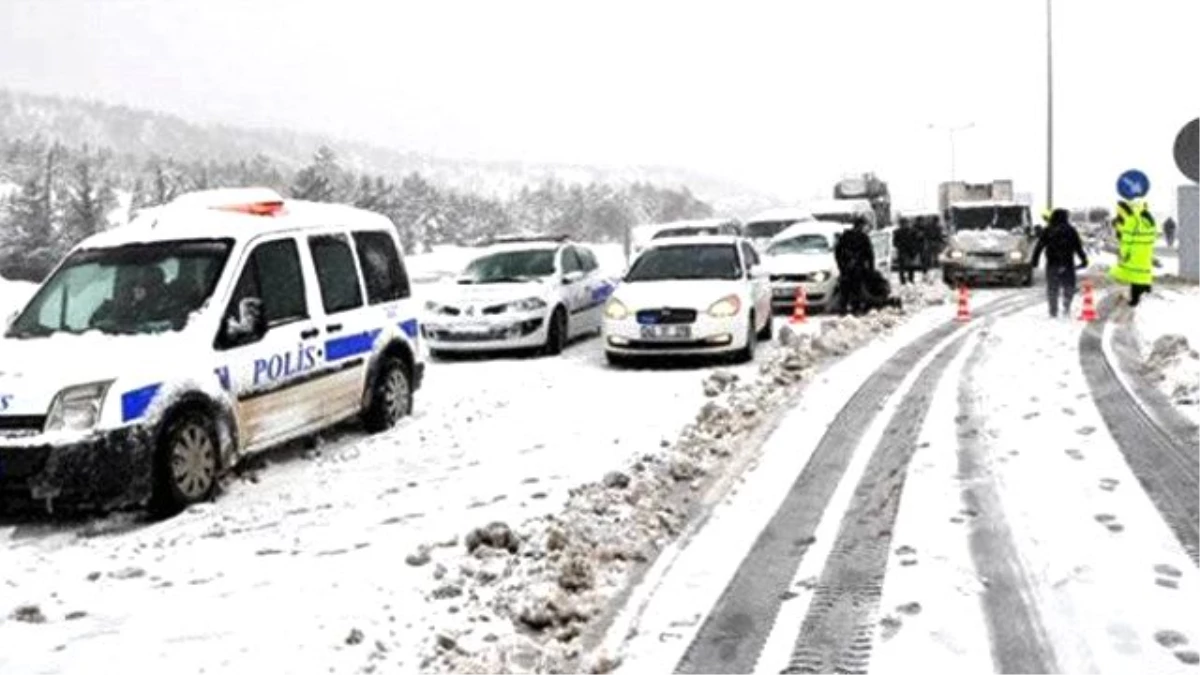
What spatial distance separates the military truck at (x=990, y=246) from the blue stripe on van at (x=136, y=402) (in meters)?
22.0

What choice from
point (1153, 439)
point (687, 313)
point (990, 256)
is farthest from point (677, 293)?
point (990, 256)

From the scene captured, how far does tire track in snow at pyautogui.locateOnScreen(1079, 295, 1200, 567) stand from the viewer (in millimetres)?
6422

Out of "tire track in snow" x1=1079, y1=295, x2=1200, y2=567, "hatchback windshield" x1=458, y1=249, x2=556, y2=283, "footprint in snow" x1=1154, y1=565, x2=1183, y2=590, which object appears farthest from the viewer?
"hatchback windshield" x1=458, y1=249, x2=556, y2=283

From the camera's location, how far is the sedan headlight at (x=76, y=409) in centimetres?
687

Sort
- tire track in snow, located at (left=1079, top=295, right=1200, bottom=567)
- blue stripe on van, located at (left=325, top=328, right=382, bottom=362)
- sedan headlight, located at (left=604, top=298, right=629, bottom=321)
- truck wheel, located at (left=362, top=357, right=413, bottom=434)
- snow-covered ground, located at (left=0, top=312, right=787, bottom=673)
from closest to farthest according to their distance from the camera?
1. snow-covered ground, located at (left=0, top=312, right=787, bottom=673)
2. tire track in snow, located at (left=1079, top=295, right=1200, bottom=567)
3. blue stripe on van, located at (left=325, top=328, right=382, bottom=362)
4. truck wheel, located at (left=362, top=357, right=413, bottom=434)
5. sedan headlight, located at (left=604, top=298, right=629, bottom=321)

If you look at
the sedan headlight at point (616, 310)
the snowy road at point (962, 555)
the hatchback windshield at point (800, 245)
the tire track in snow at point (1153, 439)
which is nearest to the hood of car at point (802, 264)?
the hatchback windshield at point (800, 245)

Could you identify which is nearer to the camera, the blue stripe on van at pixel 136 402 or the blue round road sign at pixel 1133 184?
the blue stripe on van at pixel 136 402

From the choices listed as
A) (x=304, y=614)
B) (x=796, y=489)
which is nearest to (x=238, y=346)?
(x=304, y=614)

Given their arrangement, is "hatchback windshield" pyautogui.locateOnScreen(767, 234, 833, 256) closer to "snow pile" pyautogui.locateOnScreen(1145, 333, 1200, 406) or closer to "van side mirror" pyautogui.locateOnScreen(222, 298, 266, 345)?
"snow pile" pyautogui.locateOnScreen(1145, 333, 1200, 406)

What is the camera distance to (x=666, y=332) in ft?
44.3

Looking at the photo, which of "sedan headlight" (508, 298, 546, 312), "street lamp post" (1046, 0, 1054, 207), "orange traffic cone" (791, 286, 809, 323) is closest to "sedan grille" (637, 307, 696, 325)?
"sedan headlight" (508, 298, 546, 312)

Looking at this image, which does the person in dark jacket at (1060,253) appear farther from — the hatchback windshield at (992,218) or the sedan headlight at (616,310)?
the hatchback windshield at (992,218)

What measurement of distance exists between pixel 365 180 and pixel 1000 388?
290ft

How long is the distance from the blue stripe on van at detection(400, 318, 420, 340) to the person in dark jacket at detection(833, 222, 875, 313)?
33.0 feet
